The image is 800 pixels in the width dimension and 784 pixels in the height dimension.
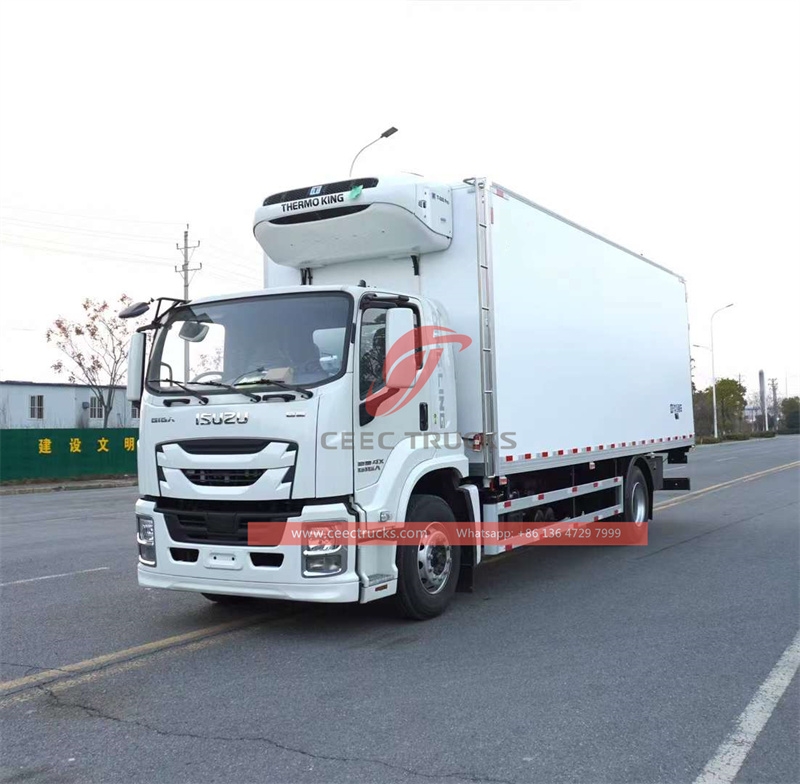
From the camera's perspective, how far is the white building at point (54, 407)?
48.4 metres

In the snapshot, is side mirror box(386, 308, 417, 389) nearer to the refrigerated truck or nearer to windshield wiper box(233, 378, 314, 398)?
the refrigerated truck

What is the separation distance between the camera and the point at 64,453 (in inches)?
1059

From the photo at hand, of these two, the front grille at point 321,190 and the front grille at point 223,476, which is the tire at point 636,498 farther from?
the front grille at point 223,476

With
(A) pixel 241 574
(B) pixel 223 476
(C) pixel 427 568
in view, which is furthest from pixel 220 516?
(C) pixel 427 568

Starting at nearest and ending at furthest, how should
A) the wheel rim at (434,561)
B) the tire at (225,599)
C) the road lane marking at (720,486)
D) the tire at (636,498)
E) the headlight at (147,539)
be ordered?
the headlight at (147,539), the wheel rim at (434,561), the tire at (225,599), the tire at (636,498), the road lane marking at (720,486)

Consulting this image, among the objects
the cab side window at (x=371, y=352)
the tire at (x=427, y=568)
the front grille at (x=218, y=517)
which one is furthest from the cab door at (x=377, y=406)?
the front grille at (x=218, y=517)

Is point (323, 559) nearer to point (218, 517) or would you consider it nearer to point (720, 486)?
point (218, 517)

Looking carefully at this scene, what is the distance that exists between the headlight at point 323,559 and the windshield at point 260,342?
1.16m

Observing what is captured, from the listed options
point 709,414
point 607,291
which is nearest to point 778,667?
point 607,291

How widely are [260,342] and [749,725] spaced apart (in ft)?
13.5

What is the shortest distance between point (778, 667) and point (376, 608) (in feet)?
10.2

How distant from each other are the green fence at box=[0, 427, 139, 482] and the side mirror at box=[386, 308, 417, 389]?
22.5 m

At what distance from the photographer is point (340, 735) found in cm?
421

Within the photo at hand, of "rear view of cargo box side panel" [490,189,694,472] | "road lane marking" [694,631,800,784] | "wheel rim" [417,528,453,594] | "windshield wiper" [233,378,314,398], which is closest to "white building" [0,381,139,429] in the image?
"rear view of cargo box side panel" [490,189,694,472]
